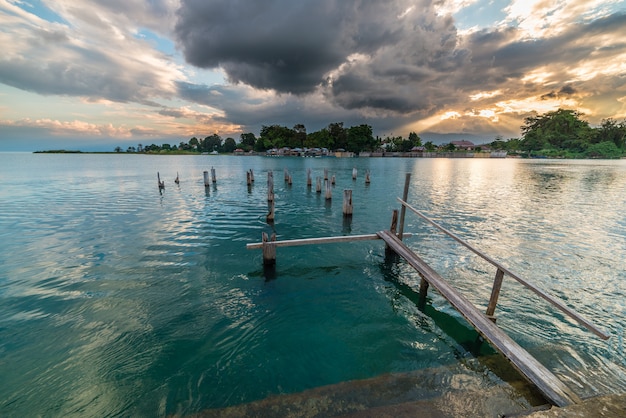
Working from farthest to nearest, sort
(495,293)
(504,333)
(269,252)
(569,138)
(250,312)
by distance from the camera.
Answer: (569,138)
(269,252)
(250,312)
(495,293)
(504,333)

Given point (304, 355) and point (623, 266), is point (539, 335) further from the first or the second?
point (623, 266)

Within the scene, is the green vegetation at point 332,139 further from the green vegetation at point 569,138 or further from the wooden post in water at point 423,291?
the wooden post in water at point 423,291

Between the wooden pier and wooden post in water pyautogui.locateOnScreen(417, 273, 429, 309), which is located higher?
the wooden pier

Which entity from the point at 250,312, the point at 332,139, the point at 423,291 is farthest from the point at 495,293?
the point at 332,139

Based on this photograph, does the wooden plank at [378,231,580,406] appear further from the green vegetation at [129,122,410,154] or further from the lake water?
the green vegetation at [129,122,410,154]

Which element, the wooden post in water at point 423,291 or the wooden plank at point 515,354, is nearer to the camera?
the wooden plank at point 515,354

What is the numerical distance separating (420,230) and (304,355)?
12246 millimetres

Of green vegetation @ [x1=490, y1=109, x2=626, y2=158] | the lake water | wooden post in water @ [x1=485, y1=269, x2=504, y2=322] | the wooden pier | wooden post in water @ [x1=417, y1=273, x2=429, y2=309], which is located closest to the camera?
the wooden pier

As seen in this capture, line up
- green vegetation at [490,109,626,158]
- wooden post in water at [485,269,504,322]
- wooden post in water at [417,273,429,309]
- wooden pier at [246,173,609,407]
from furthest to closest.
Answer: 1. green vegetation at [490,109,626,158]
2. wooden post in water at [417,273,429,309]
3. wooden post in water at [485,269,504,322]
4. wooden pier at [246,173,609,407]

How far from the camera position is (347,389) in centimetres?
497

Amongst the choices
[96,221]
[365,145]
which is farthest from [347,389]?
[365,145]

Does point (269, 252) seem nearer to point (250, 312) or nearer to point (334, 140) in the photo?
point (250, 312)

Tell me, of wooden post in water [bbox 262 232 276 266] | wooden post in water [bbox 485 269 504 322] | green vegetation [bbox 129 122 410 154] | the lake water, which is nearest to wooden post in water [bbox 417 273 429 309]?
the lake water

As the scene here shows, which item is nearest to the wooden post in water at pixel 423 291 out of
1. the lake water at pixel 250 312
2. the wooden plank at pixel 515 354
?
the lake water at pixel 250 312
